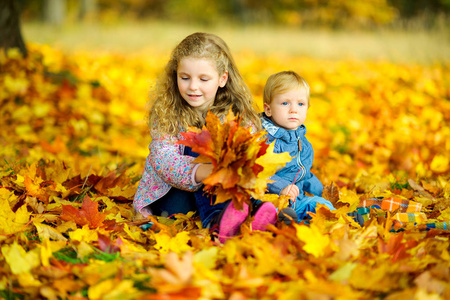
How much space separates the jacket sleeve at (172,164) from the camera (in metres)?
1.92

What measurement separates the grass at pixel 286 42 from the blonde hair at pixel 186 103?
234 inches

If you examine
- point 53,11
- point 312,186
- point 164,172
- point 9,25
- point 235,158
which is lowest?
point 312,186

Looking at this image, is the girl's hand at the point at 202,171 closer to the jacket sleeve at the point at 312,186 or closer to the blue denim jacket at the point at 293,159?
the blue denim jacket at the point at 293,159

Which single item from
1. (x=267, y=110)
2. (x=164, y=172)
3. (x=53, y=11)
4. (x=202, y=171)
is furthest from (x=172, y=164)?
(x=53, y=11)

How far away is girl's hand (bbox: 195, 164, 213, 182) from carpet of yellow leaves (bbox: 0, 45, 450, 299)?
0.24 metres

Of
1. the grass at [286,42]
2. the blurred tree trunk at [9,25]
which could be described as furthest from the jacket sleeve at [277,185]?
the grass at [286,42]

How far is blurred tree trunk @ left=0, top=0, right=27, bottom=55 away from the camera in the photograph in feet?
15.1

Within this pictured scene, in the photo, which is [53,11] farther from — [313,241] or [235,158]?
[313,241]

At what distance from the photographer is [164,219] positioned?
6.94ft

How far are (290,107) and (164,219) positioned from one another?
832mm

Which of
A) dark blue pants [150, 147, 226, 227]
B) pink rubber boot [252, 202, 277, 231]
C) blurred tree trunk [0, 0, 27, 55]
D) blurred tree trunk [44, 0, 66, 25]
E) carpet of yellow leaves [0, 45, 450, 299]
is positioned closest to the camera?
carpet of yellow leaves [0, 45, 450, 299]

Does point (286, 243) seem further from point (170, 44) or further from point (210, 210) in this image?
point (170, 44)

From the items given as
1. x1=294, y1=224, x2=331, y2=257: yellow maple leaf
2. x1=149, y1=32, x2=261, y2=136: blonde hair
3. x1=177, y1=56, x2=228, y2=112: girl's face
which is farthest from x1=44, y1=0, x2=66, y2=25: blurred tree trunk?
x1=294, y1=224, x2=331, y2=257: yellow maple leaf

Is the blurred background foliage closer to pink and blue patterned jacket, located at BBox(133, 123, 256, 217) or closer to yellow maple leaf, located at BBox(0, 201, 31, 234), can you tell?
pink and blue patterned jacket, located at BBox(133, 123, 256, 217)
